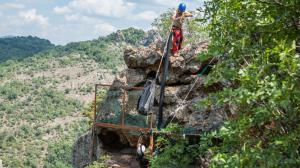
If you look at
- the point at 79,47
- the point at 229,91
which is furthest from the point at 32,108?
the point at 229,91

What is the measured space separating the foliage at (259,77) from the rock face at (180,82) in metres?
4.17

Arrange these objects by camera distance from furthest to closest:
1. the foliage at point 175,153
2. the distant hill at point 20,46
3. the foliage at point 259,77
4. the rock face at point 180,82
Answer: the distant hill at point 20,46 < the rock face at point 180,82 < the foliage at point 175,153 < the foliage at point 259,77

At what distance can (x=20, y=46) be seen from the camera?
154125 mm

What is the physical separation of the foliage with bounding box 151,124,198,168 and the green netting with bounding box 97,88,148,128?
2042 millimetres

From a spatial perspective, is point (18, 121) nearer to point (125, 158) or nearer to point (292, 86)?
point (125, 158)

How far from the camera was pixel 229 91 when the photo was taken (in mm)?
5348

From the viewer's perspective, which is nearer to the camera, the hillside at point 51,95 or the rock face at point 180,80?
the rock face at point 180,80

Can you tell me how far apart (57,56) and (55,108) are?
82.9ft

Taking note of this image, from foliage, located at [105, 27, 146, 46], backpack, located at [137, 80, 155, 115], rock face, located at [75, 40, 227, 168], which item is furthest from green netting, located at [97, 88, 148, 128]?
foliage, located at [105, 27, 146, 46]

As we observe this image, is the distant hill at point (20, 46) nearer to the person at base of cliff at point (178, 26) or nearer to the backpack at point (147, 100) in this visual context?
the person at base of cliff at point (178, 26)

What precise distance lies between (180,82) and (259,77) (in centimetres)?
736

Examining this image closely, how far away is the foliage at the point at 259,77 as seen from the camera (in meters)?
4.54

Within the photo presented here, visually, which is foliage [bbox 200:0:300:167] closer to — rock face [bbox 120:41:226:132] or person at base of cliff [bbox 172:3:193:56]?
rock face [bbox 120:41:226:132]

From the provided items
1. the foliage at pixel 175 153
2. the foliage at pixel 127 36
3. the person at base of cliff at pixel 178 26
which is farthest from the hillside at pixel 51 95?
the foliage at pixel 175 153
